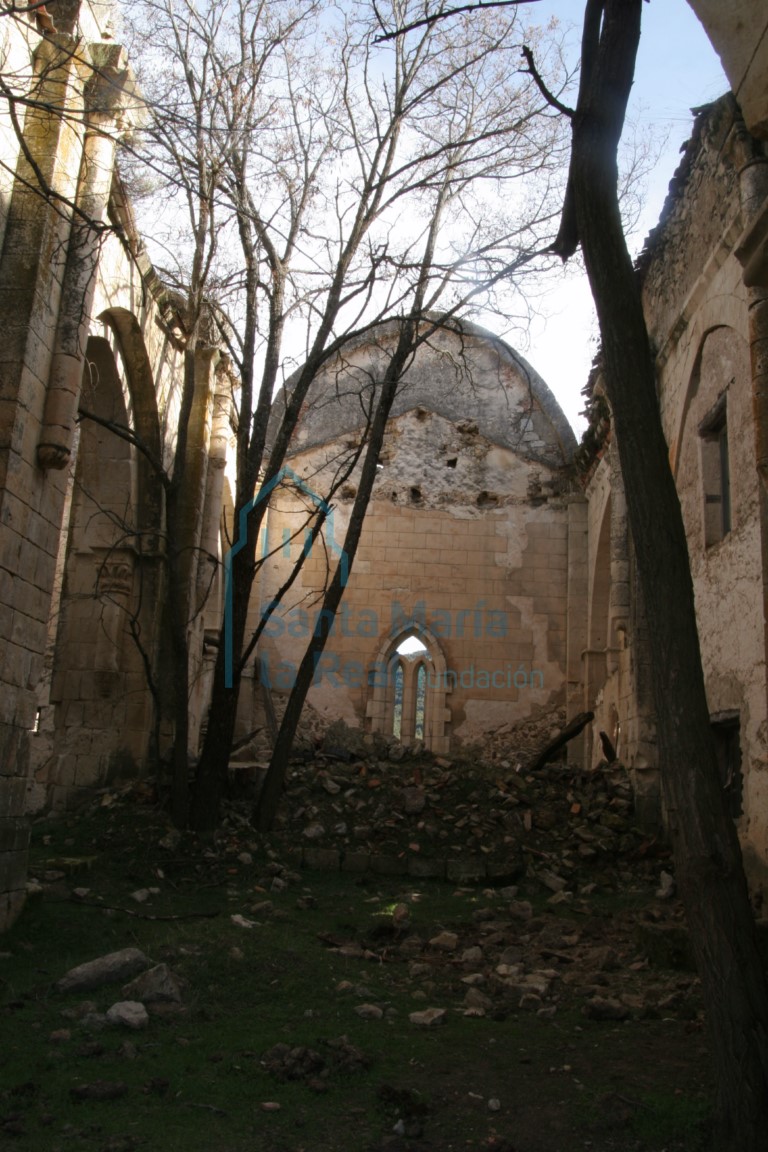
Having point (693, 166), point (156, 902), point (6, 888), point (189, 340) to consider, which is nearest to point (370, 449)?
point (189, 340)

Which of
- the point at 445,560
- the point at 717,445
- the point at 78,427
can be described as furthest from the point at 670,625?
the point at 445,560

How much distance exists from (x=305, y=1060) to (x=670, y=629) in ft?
8.30

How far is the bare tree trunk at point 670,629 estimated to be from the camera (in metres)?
3.38

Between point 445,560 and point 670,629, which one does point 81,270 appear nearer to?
point 670,629

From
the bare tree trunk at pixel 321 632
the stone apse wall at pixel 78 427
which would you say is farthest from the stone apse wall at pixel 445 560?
the bare tree trunk at pixel 321 632

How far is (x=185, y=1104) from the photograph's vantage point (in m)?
3.94

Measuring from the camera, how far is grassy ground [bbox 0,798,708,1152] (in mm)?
3750

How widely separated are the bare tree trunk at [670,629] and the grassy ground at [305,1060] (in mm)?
596

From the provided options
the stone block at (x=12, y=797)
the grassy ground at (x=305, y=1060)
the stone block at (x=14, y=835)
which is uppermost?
the stone block at (x=12, y=797)

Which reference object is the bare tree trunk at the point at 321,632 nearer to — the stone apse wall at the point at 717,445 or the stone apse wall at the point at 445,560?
the stone apse wall at the point at 717,445

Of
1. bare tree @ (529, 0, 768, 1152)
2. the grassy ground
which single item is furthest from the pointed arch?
bare tree @ (529, 0, 768, 1152)

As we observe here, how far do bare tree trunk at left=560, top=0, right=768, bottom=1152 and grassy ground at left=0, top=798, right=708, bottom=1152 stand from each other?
60 centimetres

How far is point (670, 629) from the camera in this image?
369cm

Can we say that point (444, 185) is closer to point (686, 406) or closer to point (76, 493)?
point (686, 406)
